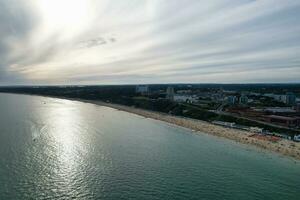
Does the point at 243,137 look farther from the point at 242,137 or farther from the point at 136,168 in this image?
the point at 136,168

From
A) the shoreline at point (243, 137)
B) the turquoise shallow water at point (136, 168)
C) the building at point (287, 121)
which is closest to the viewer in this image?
the turquoise shallow water at point (136, 168)

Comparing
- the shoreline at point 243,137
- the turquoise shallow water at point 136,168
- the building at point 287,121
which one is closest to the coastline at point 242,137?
the shoreline at point 243,137

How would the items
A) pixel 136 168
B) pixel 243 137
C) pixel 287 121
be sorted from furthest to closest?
pixel 287 121
pixel 243 137
pixel 136 168

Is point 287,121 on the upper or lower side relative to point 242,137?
upper

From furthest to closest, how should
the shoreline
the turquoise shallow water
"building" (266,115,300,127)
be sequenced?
"building" (266,115,300,127) → the shoreline → the turquoise shallow water

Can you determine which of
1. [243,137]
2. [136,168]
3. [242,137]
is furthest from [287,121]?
[136,168]

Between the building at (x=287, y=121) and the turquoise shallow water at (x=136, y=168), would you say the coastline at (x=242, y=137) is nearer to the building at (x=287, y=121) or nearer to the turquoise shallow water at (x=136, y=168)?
the turquoise shallow water at (x=136, y=168)

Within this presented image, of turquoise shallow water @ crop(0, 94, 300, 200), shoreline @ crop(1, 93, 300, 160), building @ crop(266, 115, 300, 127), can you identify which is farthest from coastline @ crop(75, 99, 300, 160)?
building @ crop(266, 115, 300, 127)

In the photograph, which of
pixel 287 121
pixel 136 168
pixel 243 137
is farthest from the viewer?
pixel 287 121

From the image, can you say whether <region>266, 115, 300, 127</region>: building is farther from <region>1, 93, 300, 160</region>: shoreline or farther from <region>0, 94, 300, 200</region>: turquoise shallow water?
<region>0, 94, 300, 200</region>: turquoise shallow water

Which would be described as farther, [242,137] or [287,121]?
[287,121]
